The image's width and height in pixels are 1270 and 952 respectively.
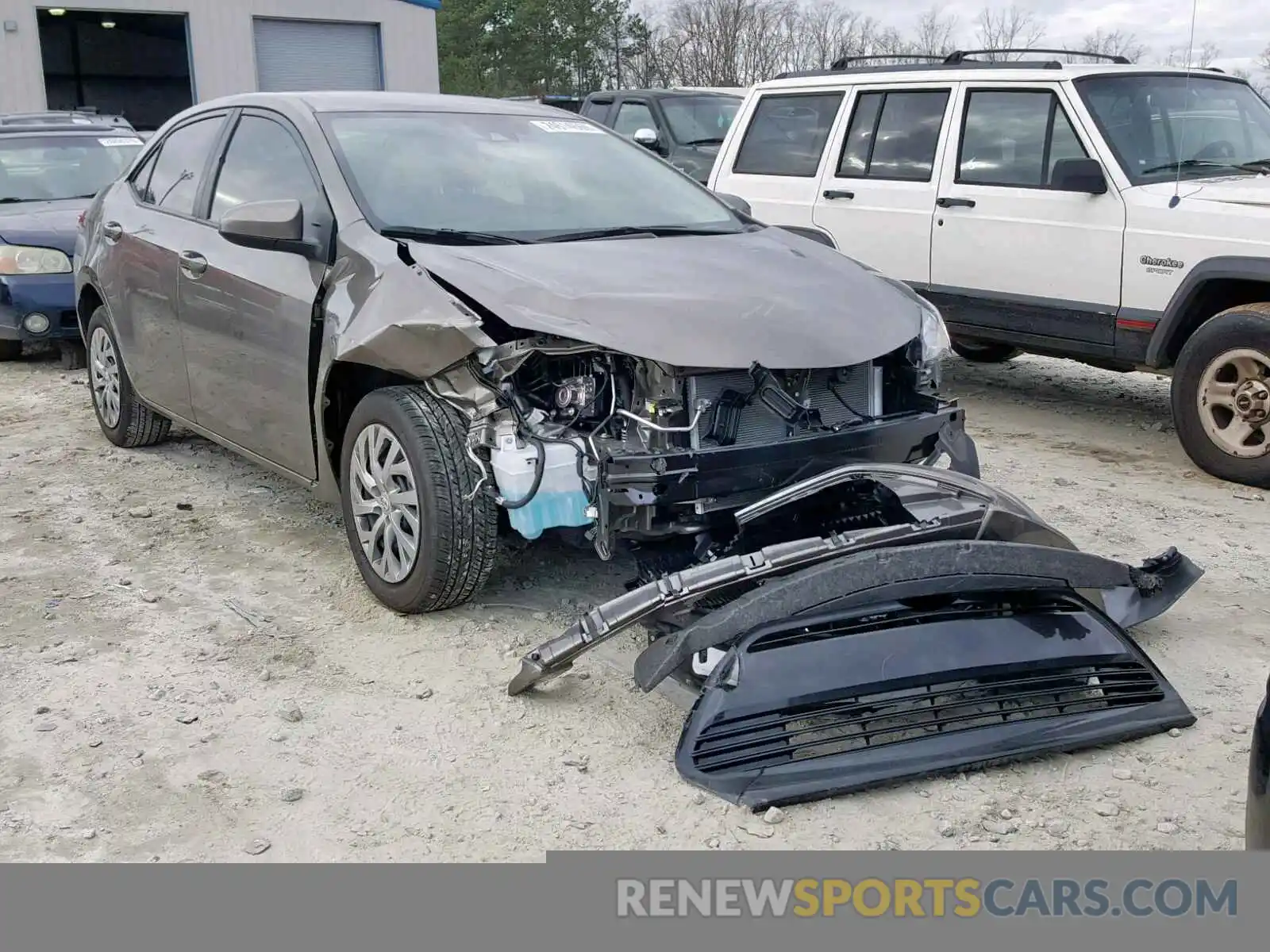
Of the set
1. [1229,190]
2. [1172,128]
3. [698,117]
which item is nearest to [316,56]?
[698,117]

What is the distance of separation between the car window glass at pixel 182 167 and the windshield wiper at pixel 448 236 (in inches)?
60.3

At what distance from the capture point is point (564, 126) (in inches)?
209

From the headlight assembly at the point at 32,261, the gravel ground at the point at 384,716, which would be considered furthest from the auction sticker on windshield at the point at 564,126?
the headlight assembly at the point at 32,261

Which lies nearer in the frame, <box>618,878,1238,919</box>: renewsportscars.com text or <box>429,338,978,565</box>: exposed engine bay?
<box>618,878,1238,919</box>: renewsportscars.com text

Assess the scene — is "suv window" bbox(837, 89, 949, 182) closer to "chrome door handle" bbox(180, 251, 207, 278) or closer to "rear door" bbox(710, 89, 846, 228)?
"rear door" bbox(710, 89, 846, 228)

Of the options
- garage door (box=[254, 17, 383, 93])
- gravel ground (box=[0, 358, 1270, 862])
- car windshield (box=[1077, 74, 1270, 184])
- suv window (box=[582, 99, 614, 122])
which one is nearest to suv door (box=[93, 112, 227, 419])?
gravel ground (box=[0, 358, 1270, 862])

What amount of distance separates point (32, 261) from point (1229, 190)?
7.56 m

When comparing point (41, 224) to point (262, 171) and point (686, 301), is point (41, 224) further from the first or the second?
point (686, 301)

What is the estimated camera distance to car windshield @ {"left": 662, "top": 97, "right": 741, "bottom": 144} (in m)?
12.2

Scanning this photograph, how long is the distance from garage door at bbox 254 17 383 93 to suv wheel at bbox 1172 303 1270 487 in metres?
20.8

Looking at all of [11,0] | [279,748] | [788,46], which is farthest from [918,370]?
[788,46]

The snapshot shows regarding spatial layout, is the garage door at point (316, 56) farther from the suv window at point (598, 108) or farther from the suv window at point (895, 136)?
the suv window at point (895, 136)

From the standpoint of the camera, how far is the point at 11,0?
832 inches

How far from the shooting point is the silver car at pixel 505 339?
378 cm
